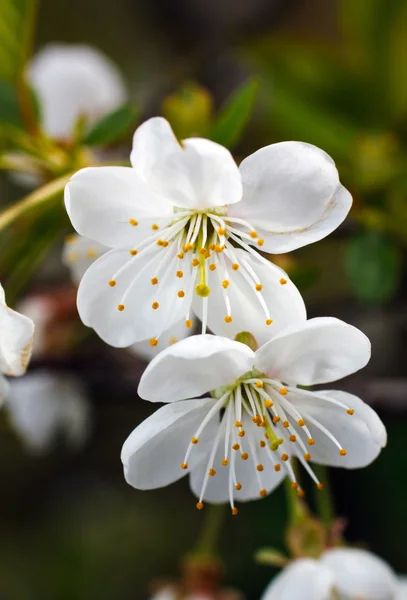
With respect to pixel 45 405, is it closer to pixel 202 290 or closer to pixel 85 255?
pixel 85 255

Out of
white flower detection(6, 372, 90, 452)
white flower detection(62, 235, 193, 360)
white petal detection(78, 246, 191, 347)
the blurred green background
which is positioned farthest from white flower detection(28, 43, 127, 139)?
white petal detection(78, 246, 191, 347)

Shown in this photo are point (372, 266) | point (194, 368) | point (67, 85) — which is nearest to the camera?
point (194, 368)

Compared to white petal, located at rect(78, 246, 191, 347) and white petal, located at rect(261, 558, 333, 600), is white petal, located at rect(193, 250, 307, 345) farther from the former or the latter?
white petal, located at rect(261, 558, 333, 600)

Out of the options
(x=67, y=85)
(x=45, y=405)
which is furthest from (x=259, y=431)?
(x=67, y=85)

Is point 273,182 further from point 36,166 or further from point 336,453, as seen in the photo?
point 36,166

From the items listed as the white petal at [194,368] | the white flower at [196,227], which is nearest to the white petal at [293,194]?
the white flower at [196,227]
